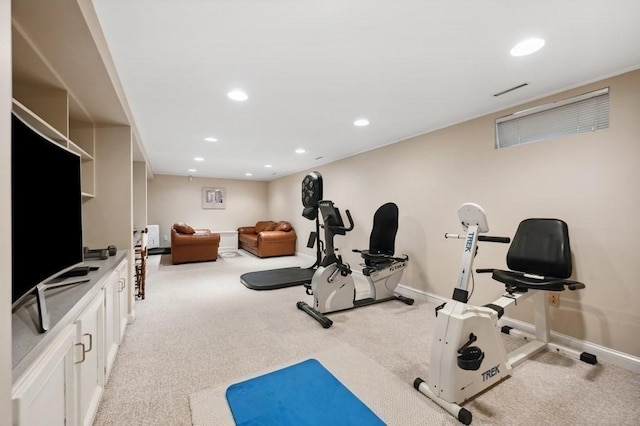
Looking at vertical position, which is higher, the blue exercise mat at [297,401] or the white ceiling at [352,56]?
the white ceiling at [352,56]

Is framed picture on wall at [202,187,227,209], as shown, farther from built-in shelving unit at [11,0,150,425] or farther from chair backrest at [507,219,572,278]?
chair backrest at [507,219,572,278]

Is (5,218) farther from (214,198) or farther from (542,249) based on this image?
(214,198)

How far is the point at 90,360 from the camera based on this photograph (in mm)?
1396

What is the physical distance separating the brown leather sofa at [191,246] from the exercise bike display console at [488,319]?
17.5ft

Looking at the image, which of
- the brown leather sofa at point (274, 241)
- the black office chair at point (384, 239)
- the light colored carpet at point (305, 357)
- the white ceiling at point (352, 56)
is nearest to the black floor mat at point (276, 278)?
the light colored carpet at point (305, 357)

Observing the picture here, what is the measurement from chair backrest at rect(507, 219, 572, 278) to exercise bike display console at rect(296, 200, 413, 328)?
53.1 inches

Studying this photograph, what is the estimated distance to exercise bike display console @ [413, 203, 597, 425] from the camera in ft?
5.33

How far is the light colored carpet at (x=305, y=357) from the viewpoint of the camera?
5.21 feet

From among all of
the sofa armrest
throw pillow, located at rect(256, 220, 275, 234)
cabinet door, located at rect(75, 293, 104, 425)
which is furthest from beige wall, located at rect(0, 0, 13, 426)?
the sofa armrest

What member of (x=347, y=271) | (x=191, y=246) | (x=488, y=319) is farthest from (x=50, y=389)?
(x=191, y=246)

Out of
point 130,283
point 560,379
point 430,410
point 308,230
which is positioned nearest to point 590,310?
point 560,379

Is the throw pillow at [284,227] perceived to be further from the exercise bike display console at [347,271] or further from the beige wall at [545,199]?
the exercise bike display console at [347,271]

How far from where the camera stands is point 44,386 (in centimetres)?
89

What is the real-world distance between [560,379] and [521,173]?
176 cm
